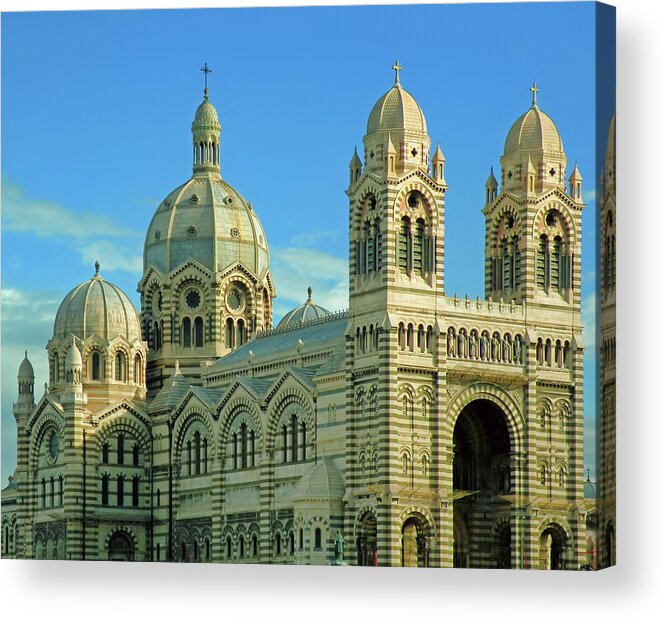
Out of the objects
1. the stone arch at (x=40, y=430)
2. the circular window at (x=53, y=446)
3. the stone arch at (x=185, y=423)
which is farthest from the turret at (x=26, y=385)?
the stone arch at (x=185, y=423)

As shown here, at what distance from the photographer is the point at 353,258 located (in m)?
46.5

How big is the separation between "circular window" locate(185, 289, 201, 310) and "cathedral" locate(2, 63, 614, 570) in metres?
4.64

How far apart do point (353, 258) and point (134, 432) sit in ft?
38.8

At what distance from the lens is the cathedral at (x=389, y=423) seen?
4541cm

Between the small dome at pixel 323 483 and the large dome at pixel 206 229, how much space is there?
13.4m

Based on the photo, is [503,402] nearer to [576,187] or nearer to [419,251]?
[419,251]

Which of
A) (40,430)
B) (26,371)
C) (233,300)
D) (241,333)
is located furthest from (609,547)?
(233,300)

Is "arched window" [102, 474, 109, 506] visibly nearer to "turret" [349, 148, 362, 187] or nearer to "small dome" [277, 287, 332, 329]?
"small dome" [277, 287, 332, 329]

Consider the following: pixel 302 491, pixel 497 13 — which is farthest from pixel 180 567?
pixel 497 13

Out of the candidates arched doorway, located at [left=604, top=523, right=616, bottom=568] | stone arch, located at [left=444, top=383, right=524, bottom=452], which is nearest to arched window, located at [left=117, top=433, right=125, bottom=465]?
stone arch, located at [left=444, top=383, right=524, bottom=452]

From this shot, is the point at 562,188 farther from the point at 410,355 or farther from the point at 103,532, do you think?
the point at 103,532

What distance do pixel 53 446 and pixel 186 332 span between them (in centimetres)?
613

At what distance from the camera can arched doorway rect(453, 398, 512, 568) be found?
4700cm

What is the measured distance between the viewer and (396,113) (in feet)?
149
